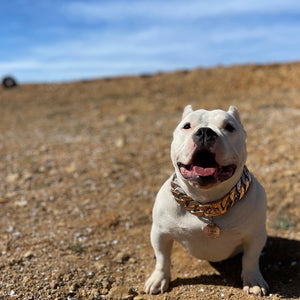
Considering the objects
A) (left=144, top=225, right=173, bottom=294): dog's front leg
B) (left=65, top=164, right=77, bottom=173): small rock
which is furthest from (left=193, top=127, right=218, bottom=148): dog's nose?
(left=65, top=164, right=77, bottom=173): small rock

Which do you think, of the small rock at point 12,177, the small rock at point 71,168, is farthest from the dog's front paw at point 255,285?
the small rock at point 12,177

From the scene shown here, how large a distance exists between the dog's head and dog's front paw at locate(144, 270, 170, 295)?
3.45 ft

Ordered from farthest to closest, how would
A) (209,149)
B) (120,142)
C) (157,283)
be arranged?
(120,142)
(157,283)
(209,149)

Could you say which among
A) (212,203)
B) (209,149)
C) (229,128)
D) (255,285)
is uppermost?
(229,128)

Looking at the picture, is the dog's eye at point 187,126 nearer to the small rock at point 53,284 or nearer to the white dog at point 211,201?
the white dog at point 211,201

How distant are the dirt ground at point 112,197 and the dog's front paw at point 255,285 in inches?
2.0

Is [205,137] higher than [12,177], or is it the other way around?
[205,137]

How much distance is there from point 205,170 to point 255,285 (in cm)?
120

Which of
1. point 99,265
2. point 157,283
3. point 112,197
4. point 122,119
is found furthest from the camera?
point 122,119

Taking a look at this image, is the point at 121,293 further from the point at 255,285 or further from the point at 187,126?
the point at 187,126

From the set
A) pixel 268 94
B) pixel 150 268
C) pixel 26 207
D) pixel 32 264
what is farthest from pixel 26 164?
A: pixel 268 94

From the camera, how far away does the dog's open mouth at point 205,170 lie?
2.52 m

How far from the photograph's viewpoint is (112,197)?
5391mm

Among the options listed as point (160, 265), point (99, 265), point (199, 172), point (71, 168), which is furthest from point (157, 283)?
point (71, 168)
